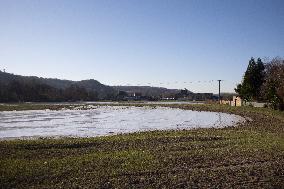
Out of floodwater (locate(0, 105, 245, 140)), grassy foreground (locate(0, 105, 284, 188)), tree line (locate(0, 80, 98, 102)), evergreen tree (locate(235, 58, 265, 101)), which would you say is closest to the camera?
grassy foreground (locate(0, 105, 284, 188))

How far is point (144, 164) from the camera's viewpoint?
49.2 ft

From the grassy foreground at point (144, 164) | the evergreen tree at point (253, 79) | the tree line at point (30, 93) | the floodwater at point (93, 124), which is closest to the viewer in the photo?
the grassy foreground at point (144, 164)

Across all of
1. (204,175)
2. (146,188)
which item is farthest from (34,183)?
(204,175)

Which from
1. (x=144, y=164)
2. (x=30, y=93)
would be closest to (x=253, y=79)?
(x=144, y=164)

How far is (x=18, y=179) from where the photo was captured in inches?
507

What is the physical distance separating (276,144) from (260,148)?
5.55 ft

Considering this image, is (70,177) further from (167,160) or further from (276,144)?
(276,144)

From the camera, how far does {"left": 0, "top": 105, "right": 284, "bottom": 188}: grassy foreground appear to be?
12367mm

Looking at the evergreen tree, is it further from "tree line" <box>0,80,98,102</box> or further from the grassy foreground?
"tree line" <box>0,80,98,102</box>

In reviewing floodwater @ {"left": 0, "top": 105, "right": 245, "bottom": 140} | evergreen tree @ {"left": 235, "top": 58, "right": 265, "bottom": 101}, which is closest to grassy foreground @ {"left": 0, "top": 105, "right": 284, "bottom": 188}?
floodwater @ {"left": 0, "top": 105, "right": 245, "bottom": 140}

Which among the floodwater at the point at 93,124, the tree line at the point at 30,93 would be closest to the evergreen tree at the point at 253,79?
the floodwater at the point at 93,124

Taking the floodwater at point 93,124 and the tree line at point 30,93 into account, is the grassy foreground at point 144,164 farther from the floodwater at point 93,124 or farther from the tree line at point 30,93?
the tree line at point 30,93

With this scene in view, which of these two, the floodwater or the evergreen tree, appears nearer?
the floodwater

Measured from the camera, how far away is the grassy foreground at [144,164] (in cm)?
1237
